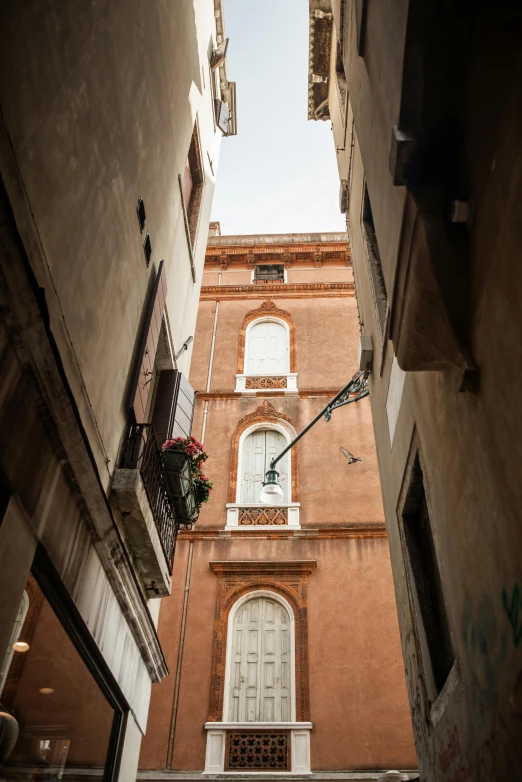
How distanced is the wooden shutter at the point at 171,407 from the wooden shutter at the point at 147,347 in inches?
41.8

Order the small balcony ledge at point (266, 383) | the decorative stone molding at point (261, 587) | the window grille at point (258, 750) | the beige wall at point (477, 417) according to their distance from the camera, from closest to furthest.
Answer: the beige wall at point (477, 417), the window grille at point (258, 750), the decorative stone molding at point (261, 587), the small balcony ledge at point (266, 383)

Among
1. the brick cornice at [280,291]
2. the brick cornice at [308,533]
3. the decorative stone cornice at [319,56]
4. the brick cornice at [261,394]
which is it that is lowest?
the brick cornice at [308,533]

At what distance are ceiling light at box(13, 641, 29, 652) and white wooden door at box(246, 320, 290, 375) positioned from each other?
13325mm

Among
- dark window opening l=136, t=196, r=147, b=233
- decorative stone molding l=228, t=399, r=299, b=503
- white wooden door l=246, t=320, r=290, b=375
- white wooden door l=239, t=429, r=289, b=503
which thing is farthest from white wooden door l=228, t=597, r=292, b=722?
dark window opening l=136, t=196, r=147, b=233

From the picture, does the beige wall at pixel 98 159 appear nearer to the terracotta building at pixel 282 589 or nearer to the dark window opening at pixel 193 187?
the dark window opening at pixel 193 187

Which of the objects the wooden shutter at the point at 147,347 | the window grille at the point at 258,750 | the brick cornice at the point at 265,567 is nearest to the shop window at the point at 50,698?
the wooden shutter at the point at 147,347

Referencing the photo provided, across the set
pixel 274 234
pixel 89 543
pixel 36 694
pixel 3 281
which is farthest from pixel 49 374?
pixel 274 234

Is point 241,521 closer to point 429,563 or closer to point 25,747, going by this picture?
point 429,563

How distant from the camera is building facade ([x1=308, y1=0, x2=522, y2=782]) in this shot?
3.06 meters

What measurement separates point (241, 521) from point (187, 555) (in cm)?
138

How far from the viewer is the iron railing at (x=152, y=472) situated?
6.28m

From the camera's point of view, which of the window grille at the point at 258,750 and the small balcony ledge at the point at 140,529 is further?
the window grille at the point at 258,750

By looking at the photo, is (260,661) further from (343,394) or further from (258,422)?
(258,422)

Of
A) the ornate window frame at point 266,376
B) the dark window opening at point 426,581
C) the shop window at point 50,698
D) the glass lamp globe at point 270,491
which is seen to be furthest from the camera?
the ornate window frame at point 266,376
